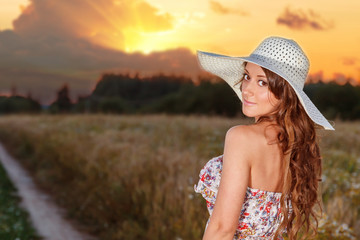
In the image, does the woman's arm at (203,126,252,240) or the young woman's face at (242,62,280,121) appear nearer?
the woman's arm at (203,126,252,240)

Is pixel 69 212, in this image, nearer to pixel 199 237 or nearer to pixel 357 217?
pixel 199 237

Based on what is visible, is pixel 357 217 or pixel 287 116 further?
pixel 357 217

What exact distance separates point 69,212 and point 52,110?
86.6ft

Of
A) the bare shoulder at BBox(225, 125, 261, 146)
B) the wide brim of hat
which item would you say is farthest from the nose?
the bare shoulder at BBox(225, 125, 261, 146)

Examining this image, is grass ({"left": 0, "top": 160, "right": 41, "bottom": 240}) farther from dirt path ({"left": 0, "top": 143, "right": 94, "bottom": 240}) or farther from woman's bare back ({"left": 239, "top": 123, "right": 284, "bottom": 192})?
woman's bare back ({"left": 239, "top": 123, "right": 284, "bottom": 192})

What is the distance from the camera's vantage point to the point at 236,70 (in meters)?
2.74

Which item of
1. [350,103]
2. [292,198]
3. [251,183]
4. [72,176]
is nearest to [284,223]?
[292,198]

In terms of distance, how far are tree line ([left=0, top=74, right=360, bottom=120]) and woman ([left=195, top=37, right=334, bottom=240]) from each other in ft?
118

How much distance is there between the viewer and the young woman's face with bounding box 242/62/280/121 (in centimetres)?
241

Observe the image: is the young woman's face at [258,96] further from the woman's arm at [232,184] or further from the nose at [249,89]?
the woman's arm at [232,184]

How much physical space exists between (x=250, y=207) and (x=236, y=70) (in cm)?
80

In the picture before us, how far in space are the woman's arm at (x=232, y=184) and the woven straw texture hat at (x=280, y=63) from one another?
0.37 m

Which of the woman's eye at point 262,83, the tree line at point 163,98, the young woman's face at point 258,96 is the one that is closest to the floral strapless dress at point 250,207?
the young woman's face at point 258,96

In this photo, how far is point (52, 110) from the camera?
34000 millimetres
